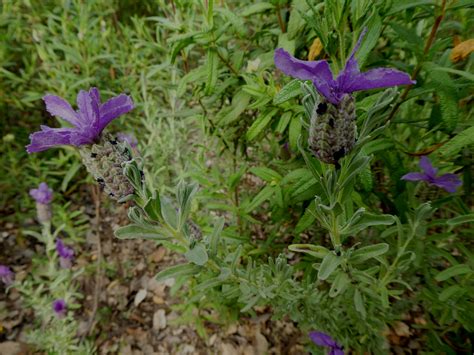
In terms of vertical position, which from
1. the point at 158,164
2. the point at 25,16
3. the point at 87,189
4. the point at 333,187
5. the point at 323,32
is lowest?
the point at 87,189

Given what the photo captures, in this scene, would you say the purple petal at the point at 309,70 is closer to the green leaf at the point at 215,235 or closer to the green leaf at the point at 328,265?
the green leaf at the point at 328,265

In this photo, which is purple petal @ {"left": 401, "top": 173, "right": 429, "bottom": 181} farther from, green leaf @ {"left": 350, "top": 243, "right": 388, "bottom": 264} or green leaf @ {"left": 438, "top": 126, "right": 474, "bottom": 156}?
green leaf @ {"left": 350, "top": 243, "right": 388, "bottom": 264}

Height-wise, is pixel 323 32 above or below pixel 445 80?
above

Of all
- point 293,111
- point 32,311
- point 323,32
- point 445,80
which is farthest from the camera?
point 32,311

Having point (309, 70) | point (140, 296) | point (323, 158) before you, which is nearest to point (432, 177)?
point (323, 158)

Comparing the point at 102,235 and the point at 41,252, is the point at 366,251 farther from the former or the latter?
the point at 41,252

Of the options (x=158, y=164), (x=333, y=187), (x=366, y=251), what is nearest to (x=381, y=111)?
(x=333, y=187)

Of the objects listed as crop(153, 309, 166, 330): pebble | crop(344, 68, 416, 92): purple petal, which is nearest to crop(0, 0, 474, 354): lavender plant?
crop(344, 68, 416, 92): purple petal
